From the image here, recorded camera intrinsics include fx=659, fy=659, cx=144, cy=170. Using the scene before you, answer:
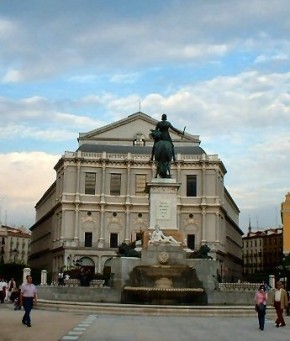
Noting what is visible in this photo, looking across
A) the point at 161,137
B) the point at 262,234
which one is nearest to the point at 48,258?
the point at 262,234

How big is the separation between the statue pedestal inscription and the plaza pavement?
6937mm

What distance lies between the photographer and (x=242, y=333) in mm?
17516

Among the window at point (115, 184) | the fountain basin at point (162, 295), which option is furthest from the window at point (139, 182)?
the fountain basin at point (162, 295)

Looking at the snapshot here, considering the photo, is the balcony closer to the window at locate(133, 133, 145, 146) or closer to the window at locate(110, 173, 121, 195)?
the window at locate(110, 173, 121, 195)

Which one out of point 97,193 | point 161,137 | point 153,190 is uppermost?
point 97,193

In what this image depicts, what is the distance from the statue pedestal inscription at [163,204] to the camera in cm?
2927

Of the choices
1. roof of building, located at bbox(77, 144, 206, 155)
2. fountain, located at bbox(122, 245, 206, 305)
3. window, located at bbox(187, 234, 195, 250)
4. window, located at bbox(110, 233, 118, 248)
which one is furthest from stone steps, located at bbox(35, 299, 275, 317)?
roof of building, located at bbox(77, 144, 206, 155)

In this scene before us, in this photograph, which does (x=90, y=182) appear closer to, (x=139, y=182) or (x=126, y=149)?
(x=139, y=182)

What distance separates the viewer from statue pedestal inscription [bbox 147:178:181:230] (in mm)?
29266

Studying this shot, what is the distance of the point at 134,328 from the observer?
59.4ft

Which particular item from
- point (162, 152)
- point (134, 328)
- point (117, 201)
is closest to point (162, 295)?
point (162, 152)

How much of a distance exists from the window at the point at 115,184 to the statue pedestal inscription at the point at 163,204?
237 ft

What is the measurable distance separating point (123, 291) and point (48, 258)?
8914cm

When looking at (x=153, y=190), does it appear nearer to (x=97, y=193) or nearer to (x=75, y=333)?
(x=75, y=333)
